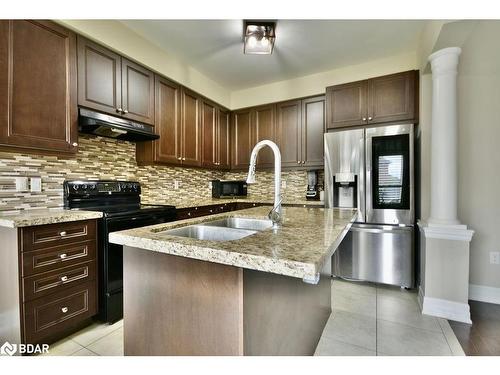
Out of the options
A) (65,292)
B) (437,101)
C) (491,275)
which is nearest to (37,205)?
(65,292)

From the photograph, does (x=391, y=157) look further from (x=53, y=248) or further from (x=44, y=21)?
(x=44, y=21)

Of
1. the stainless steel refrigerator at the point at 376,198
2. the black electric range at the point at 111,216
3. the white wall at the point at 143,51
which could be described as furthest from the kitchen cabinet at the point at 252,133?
the black electric range at the point at 111,216

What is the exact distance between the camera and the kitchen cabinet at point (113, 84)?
2.04 metres

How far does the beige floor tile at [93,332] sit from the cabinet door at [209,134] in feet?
6.68

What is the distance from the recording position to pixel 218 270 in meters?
0.82

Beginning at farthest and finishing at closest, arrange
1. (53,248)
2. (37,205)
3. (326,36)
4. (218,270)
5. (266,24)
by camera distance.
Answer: (326,36) < (266,24) < (37,205) < (53,248) < (218,270)

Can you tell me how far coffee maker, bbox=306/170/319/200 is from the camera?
3349 mm

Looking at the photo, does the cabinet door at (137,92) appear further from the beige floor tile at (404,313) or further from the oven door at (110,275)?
the beige floor tile at (404,313)

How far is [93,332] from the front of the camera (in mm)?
1811

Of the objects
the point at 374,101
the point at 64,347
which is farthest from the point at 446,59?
the point at 64,347

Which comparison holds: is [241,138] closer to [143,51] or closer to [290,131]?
[290,131]

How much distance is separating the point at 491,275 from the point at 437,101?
1.70 m

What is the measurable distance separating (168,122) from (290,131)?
1.60m

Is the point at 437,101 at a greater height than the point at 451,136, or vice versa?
the point at 437,101
